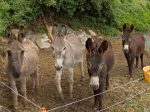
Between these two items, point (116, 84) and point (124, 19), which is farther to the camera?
point (124, 19)

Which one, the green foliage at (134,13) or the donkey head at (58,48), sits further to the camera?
the green foliage at (134,13)

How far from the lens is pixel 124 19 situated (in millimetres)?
15484

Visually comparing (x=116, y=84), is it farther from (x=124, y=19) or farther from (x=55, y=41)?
(x=124, y=19)

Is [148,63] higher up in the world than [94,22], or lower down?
lower down

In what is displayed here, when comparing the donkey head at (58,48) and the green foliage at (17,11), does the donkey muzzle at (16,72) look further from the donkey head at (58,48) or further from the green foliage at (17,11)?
the green foliage at (17,11)

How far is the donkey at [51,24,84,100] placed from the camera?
7.66 meters

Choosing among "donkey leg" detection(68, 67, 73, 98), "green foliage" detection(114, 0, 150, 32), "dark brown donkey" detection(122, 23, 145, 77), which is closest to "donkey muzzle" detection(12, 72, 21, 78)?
"donkey leg" detection(68, 67, 73, 98)

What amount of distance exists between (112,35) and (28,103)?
7192 mm

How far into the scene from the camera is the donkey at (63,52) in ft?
25.1

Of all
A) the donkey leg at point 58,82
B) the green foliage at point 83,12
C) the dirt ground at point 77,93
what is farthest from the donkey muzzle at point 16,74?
the green foliage at point 83,12

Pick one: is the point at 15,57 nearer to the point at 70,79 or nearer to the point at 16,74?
the point at 16,74

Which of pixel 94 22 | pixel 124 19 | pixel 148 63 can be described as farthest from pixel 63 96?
pixel 124 19

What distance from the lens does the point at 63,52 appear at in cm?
778

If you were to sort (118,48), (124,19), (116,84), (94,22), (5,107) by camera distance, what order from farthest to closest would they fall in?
(124,19) < (94,22) < (118,48) < (116,84) < (5,107)
